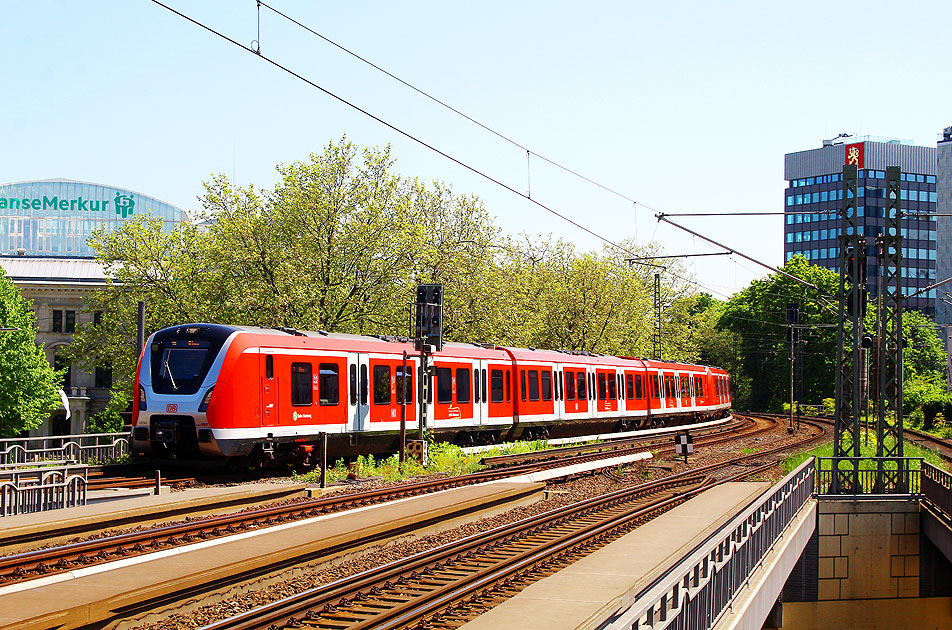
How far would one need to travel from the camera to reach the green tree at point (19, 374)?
5403cm

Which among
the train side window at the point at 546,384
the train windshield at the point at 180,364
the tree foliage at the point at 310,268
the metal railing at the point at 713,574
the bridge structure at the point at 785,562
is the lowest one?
the bridge structure at the point at 785,562

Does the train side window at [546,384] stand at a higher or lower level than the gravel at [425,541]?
higher

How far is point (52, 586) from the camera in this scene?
10078mm

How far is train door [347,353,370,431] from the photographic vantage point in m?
24.6

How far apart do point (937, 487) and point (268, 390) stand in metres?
13.4

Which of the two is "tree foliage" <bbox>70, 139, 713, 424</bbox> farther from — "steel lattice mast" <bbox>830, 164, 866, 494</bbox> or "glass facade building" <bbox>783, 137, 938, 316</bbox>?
"glass facade building" <bbox>783, 137, 938, 316</bbox>

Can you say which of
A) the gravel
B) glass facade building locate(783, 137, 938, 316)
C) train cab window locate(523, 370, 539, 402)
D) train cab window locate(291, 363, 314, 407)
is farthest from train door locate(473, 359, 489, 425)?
glass facade building locate(783, 137, 938, 316)

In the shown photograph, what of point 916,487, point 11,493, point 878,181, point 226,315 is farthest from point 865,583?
point 878,181

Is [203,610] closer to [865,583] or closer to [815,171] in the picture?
[865,583]

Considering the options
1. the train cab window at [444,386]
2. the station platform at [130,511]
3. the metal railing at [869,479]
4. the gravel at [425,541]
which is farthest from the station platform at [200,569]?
the train cab window at [444,386]

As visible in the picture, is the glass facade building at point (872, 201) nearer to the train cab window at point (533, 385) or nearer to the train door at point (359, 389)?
the train cab window at point (533, 385)

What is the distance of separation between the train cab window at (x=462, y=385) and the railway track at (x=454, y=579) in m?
11.1

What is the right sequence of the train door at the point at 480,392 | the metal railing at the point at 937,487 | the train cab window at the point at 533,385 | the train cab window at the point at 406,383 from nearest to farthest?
the metal railing at the point at 937,487, the train cab window at the point at 406,383, the train door at the point at 480,392, the train cab window at the point at 533,385

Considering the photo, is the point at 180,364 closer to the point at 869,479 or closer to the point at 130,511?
the point at 130,511
